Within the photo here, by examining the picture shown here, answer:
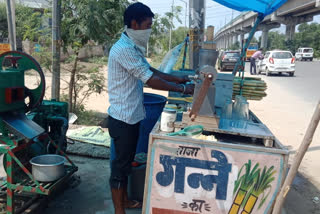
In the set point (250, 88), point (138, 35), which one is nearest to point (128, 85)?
point (138, 35)

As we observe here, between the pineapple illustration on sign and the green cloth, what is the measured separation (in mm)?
2952

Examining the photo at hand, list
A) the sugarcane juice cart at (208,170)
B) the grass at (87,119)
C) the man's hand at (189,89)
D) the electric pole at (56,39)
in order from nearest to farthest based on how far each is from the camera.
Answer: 1. the sugarcane juice cart at (208,170)
2. the man's hand at (189,89)
3. the electric pole at (56,39)
4. the grass at (87,119)

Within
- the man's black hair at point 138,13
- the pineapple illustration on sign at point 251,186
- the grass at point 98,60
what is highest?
the man's black hair at point 138,13

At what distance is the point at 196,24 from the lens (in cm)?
455

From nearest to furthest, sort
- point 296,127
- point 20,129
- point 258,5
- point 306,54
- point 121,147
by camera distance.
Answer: point 121,147
point 20,129
point 258,5
point 296,127
point 306,54

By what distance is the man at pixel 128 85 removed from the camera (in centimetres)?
232

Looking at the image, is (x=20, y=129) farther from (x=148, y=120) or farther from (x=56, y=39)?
(x=56, y=39)

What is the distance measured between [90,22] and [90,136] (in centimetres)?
201

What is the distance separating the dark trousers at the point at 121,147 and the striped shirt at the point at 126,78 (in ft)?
0.23

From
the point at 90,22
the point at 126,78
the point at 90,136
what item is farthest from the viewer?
the point at 90,22

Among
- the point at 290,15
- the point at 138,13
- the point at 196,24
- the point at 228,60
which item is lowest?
the point at 138,13

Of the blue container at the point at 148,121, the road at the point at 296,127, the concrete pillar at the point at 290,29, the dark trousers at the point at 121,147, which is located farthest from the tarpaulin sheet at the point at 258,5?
the concrete pillar at the point at 290,29

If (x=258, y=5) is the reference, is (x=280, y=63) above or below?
below

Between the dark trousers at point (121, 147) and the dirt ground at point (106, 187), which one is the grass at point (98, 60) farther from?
the dark trousers at point (121, 147)
